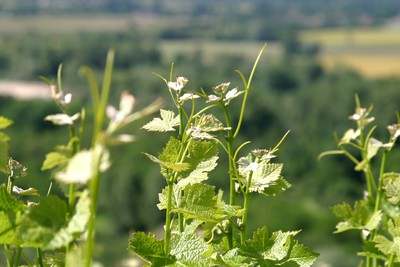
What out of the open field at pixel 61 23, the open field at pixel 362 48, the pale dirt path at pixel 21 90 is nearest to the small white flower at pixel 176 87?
the pale dirt path at pixel 21 90

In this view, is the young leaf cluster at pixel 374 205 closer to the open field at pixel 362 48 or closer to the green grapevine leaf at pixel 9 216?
the green grapevine leaf at pixel 9 216

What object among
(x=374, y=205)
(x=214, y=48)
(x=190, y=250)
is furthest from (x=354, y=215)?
(x=214, y=48)

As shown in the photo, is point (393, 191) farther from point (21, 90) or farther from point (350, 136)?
point (21, 90)

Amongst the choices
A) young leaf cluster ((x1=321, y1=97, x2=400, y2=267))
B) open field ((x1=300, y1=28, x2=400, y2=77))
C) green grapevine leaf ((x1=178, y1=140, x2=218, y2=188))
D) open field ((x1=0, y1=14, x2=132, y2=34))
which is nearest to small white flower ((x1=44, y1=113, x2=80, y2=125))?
green grapevine leaf ((x1=178, y1=140, x2=218, y2=188))

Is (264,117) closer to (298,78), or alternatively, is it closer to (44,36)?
(298,78)

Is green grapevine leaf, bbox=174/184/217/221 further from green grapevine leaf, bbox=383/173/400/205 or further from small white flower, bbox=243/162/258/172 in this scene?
green grapevine leaf, bbox=383/173/400/205

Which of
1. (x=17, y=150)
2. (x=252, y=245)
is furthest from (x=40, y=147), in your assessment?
(x=252, y=245)
